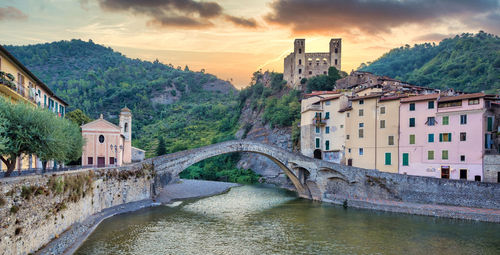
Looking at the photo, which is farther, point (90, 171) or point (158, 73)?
point (158, 73)

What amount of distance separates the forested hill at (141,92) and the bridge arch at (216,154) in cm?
3296

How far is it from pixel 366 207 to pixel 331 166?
5158mm

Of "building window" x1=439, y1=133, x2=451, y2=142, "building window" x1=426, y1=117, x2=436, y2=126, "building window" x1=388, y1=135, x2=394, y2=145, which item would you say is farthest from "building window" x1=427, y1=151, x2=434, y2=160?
"building window" x1=388, y1=135, x2=394, y2=145

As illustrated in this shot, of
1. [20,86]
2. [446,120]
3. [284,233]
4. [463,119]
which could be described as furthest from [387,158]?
[20,86]

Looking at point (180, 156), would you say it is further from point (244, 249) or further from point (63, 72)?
point (63, 72)

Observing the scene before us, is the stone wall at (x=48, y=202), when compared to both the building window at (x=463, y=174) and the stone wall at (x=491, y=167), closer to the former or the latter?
the building window at (x=463, y=174)

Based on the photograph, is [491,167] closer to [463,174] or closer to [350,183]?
[463,174]

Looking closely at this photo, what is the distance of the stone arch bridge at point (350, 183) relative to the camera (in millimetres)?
25641

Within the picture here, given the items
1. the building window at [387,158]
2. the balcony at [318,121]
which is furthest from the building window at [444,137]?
the balcony at [318,121]

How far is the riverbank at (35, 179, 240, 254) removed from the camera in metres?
15.7

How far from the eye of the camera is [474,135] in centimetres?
2714

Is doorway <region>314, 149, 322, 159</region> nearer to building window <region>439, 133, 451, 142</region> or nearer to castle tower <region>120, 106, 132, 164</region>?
building window <region>439, 133, 451, 142</region>

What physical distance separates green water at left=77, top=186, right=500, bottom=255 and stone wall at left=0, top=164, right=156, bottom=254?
5.19ft

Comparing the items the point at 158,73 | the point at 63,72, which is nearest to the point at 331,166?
the point at 63,72
